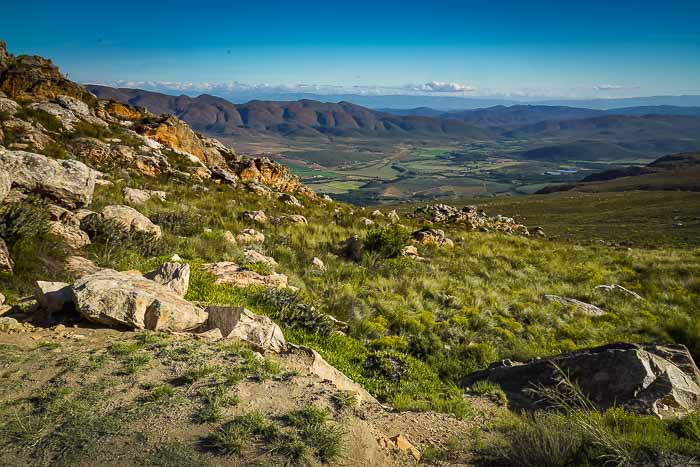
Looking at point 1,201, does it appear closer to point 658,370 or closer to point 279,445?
point 279,445

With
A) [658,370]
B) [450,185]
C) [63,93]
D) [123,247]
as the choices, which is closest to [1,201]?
[123,247]

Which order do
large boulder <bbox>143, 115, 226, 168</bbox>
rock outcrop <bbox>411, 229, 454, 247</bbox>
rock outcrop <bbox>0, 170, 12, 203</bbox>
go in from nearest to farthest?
rock outcrop <bbox>0, 170, 12, 203</bbox> < rock outcrop <bbox>411, 229, 454, 247</bbox> < large boulder <bbox>143, 115, 226, 168</bbox>

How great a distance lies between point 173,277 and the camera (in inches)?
285

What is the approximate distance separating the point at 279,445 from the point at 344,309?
5895 mm

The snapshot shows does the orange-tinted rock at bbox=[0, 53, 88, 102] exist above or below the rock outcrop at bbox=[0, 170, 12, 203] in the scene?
above

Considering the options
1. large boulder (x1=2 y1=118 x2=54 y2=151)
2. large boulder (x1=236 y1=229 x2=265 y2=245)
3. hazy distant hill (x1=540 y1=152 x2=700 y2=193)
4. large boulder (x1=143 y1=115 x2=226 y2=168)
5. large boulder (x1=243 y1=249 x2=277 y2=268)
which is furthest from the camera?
hazy distant hill (x1=540 y1=152 x2=700 y2=193)

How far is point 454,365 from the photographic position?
26.7ft

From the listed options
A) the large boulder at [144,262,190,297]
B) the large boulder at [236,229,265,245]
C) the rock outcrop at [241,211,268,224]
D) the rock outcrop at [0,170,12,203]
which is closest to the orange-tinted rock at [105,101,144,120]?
the rock outcrop at [241,211,268,224]

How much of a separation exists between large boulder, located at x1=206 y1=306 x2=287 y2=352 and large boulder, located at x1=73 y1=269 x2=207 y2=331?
9.8 inches

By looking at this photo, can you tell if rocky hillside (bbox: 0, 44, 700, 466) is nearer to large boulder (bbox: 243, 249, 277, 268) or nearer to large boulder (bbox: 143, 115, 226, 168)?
large boulder (bbox: 243, 249, 277, 268)

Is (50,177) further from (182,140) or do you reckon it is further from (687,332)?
(182,140)

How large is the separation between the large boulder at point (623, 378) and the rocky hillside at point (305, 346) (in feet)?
0.11

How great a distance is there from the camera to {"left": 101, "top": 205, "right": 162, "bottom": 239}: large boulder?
405 inches

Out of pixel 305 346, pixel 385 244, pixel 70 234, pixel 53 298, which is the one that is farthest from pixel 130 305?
pixel 385 244
